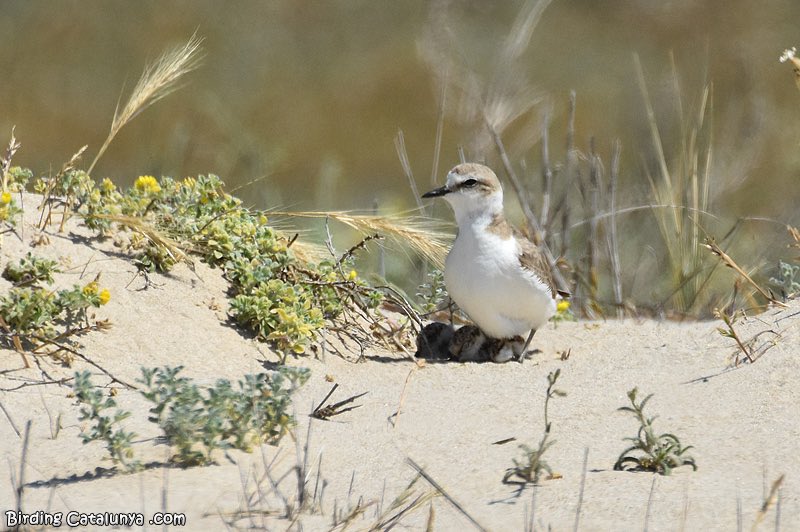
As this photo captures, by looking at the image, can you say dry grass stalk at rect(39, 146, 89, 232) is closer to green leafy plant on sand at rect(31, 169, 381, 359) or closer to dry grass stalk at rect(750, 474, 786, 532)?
green leafy plant on sand at rect(31, 169, 381, 359)

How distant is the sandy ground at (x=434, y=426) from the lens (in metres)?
3.50

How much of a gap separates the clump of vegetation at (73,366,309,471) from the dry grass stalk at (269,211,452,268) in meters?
1.86

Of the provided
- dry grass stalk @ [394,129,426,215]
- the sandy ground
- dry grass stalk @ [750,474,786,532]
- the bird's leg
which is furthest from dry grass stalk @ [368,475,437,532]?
dry grass stalk @ [394,129,426,215]

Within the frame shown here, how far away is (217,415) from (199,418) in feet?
0.22

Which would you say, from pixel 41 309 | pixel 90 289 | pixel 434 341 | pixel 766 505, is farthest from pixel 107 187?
pixel 766 505

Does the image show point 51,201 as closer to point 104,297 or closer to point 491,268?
point 104,297

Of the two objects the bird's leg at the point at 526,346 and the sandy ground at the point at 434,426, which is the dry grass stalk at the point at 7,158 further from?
the bird's leg at the point at 526,346

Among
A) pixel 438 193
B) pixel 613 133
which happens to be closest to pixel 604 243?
pixel 438 193

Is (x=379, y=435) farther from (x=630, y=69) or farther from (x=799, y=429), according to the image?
(x=630, y=69)

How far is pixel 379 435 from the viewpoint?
4309 millimetres

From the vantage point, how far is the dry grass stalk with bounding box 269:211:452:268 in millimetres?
5844

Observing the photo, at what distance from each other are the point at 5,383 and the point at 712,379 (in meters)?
3.07

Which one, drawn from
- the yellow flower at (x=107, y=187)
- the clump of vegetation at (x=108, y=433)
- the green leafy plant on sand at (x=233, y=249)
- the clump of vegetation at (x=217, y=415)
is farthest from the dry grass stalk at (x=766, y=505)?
the yellow flower at (x=107, y=187)

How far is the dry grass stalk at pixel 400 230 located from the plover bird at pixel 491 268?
12 centimetres
